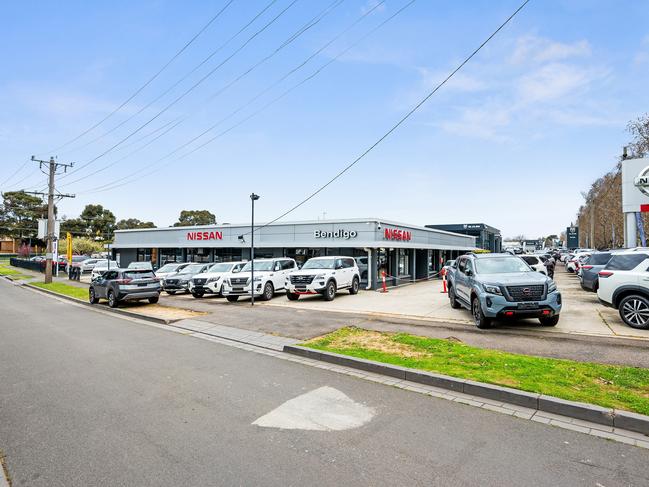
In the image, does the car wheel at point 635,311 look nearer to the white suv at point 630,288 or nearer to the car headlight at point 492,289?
the white suv at point 630,288

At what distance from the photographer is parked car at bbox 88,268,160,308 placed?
15945 mm

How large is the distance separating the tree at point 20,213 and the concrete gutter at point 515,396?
315 ft

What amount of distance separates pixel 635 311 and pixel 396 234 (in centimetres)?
1573

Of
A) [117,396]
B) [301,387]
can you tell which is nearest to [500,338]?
[301,387]

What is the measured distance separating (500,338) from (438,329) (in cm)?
159

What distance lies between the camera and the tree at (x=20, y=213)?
263ft

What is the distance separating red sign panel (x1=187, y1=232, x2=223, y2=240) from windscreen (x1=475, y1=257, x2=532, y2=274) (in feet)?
74.7

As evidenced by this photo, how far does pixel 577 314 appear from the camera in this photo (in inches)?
456

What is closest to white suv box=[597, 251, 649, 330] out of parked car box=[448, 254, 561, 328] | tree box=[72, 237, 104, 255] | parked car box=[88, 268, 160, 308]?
parked car box=[448, 254, 561, 328]

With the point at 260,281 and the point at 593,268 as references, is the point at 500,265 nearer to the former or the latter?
the point at 593,268

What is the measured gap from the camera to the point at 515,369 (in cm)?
612

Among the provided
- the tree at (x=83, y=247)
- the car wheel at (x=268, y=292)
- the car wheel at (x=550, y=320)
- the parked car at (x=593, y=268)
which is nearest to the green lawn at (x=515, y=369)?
the car wheel at (x=550, y=320)

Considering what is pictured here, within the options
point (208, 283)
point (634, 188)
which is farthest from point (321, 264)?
point (634, 188)

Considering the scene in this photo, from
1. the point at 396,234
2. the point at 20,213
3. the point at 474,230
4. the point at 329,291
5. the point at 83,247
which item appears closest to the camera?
the point at 329,291
